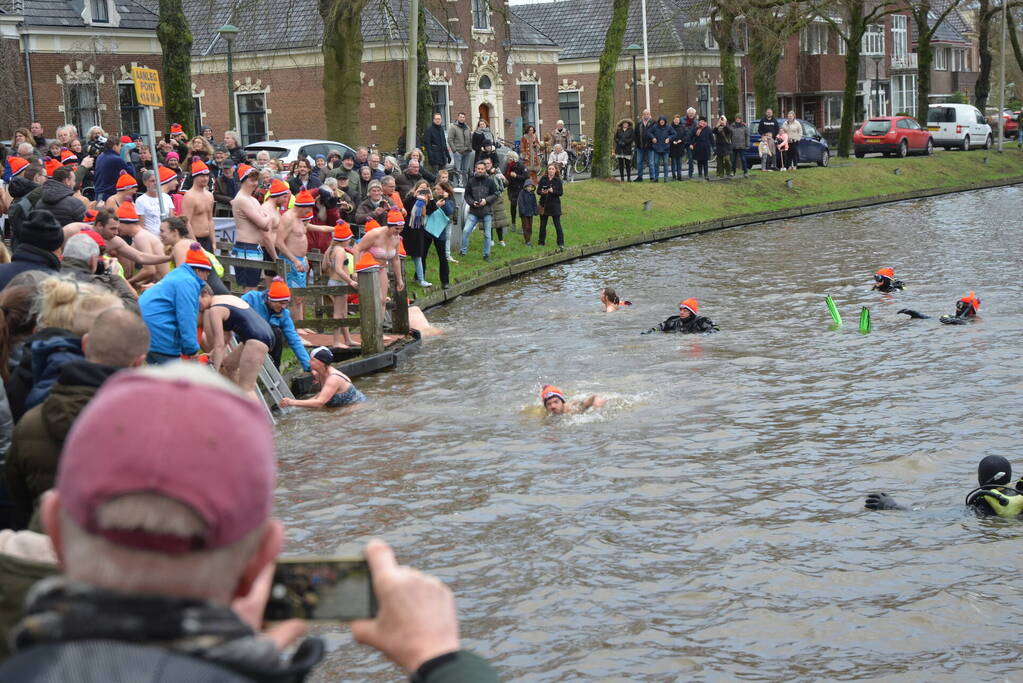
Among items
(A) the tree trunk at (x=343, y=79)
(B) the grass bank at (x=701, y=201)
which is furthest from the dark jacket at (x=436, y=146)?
(A) the tree trunk at (x=343, y=79)

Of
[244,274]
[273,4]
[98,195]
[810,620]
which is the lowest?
[810,620]

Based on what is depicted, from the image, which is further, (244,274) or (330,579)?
(244,274)

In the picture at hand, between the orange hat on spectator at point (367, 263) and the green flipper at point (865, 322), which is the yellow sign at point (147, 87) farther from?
the green flipper at point (865, 322)

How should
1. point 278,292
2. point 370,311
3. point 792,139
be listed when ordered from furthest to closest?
point 792,139, point 370,311, point 278,292

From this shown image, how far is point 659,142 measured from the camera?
3619 centimetres

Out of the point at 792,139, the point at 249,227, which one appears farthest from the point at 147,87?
the point at 792,139

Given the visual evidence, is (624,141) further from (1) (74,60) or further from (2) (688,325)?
(2) (688,325)

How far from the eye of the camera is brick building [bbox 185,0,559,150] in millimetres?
43719

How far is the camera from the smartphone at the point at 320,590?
2025 mm

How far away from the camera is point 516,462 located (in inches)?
473

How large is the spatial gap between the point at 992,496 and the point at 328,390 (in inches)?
295

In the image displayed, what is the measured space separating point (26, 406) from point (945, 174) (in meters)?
44.4

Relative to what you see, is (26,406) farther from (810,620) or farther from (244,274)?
(244,274)

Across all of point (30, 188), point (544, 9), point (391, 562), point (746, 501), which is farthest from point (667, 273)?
point (544, 9)
